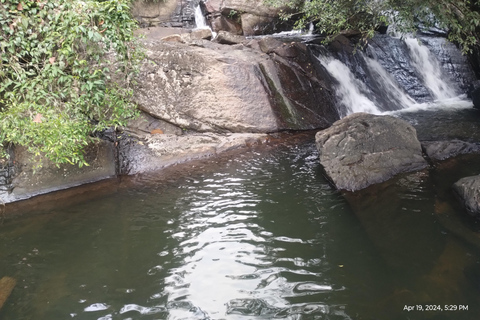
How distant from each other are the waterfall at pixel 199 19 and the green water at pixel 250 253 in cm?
1131

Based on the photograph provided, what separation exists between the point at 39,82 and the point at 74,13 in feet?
4.65

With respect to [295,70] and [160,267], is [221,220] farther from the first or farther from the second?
[295,70]

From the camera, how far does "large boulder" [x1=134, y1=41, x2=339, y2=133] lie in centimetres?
927

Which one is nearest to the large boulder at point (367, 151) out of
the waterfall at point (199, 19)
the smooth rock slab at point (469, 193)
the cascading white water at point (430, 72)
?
the smooth rock slab at point (469, 193)

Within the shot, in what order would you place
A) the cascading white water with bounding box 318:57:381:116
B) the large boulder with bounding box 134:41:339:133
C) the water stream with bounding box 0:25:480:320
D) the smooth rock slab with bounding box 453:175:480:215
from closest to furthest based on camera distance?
the water stream with bounding box 0:25:480:320
the smooth rock slab with bounding box 453:175:480:215
the large boulder with bounding box 134:41:339:133
the cascading white water with bounding box 318:57:381:116

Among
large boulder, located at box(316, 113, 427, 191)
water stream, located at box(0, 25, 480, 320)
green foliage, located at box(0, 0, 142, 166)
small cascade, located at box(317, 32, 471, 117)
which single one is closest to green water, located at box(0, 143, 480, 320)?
water stream, located at box(0, 25, 480, 320)

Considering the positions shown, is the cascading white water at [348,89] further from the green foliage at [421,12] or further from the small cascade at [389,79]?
the green foliage at [421,12]

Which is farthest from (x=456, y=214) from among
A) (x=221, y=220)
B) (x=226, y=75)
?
(x=226, y=75)

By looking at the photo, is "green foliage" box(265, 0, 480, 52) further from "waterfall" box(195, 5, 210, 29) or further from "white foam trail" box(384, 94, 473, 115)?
"waterfall" box(195, 5, 210, 29)

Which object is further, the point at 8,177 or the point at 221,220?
the point at 8,177

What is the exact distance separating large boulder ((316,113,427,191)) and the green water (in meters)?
0.28

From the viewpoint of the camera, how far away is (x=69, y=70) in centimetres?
695

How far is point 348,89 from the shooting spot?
11.9 metres

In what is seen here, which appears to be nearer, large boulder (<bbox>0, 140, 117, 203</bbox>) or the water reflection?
the water reflection
